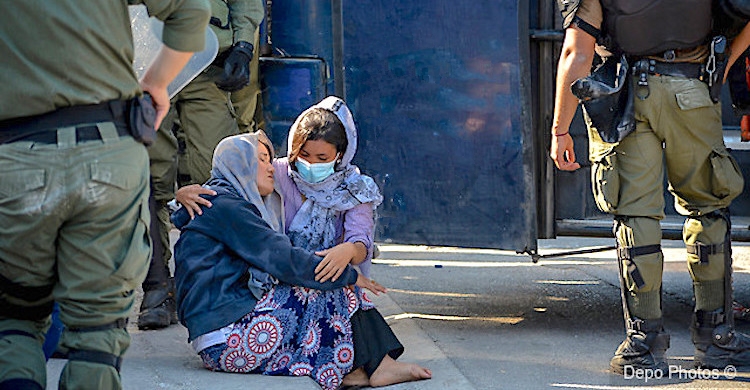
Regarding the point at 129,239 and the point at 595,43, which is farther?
the point at 595,43

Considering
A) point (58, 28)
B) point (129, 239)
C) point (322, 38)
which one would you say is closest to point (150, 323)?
point (322, 38)

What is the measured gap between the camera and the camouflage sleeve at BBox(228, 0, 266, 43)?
15.1ft

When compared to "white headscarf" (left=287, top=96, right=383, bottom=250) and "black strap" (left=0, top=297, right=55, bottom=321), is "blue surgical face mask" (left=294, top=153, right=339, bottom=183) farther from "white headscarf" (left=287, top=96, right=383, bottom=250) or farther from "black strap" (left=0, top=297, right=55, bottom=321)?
"black strap" (left=0, top=297, right=55, bottom=321)

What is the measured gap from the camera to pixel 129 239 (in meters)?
2.71

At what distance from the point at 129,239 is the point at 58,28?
21.1 inches

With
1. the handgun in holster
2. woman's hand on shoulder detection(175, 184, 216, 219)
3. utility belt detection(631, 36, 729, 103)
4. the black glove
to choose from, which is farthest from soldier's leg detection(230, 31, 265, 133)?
the handgun in holster

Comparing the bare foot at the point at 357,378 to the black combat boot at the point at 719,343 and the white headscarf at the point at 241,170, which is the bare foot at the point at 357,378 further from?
the black combat boot at the point at 719,343

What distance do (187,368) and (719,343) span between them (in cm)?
193

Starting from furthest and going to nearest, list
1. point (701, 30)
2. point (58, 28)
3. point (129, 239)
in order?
1. point (701, 30)
2. point (129, 239)
3. point (58, 28)

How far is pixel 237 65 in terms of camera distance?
4.56 meters

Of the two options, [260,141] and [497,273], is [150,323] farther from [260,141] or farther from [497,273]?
[497,273]

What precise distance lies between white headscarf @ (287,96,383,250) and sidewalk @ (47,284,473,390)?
56cm

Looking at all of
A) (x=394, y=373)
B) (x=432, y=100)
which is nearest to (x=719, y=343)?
(x=394, y=373)

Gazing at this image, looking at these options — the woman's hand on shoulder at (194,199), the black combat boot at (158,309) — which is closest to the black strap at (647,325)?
the woman's hand on shoulder at (194,199)
